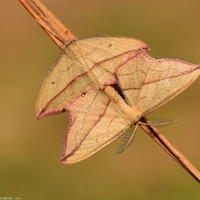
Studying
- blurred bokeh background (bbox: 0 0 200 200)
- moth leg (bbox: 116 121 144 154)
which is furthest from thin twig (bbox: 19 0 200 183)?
blurred bokeh background (bbox: 0 0 200 200)

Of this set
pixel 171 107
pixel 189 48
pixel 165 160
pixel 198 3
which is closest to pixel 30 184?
pixel 165 160

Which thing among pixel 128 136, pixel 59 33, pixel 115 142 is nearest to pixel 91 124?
pixel 128 136

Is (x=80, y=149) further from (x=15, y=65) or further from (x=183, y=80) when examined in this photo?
(x=15, y=65)

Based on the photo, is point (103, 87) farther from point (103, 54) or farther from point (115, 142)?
point (115, 142)

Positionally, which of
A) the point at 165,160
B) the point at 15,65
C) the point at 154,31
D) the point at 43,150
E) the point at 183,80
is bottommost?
the point at 183,80

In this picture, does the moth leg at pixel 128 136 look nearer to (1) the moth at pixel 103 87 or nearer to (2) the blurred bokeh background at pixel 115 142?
(1) the moth at pixel 103 87

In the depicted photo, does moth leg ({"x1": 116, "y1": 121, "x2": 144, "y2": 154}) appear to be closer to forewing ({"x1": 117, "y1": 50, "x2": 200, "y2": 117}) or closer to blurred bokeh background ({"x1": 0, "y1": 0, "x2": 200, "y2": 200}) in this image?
forewing ({"x1": 117, "y1": 50, "x2": 200, "y2": 117})
